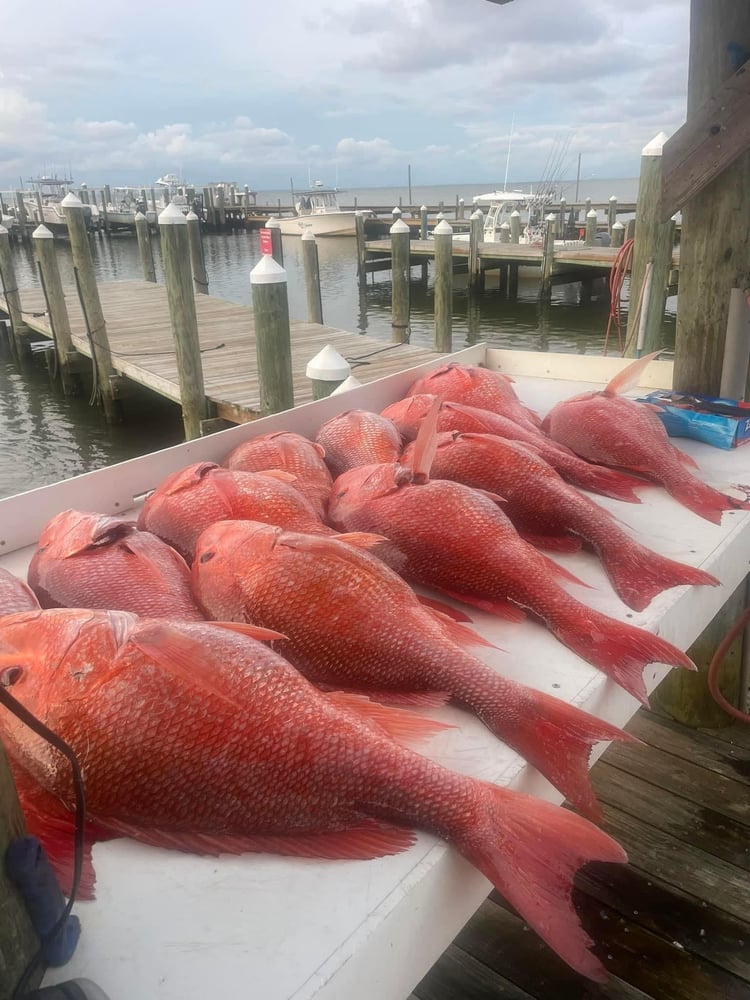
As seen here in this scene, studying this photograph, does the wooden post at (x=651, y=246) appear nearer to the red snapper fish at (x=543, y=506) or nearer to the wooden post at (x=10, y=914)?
the red snapper fish at (x=543, y=506)

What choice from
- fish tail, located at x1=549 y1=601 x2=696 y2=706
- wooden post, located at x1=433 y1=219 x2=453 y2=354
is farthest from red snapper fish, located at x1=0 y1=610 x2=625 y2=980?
wooden post, located at x1=433 y1=219 x2=453 y2=354

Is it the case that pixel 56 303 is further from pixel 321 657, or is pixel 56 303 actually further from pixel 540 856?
pixel 540 856

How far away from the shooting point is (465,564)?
1.95 meters

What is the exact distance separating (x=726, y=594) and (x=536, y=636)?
865 mm

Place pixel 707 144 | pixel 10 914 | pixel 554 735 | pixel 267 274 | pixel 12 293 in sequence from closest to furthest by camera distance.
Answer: pixel 10 914 < pixel 554 735 < pixel 707 144 < pixel 267 274 < pixel 12 293

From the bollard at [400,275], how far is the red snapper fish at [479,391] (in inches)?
428

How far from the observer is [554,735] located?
4.73 ft

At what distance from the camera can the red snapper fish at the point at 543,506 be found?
82.4 inches

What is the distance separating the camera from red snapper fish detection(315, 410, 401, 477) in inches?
104

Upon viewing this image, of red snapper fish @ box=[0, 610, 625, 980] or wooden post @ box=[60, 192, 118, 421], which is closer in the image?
red snapper fish @ box=[0, 610, 625, 980]

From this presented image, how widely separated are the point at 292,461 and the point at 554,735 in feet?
4.41

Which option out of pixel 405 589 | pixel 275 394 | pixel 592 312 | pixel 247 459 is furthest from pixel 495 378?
pixel 592 312

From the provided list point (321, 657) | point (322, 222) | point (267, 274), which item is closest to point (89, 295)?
point (267, 274)

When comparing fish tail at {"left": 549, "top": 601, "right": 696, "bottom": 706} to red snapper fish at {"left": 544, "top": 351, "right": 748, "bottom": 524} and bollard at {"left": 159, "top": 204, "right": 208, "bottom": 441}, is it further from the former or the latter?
bollard at {"left": 159, "top": 204, "right": 208, "bottom": 441}
